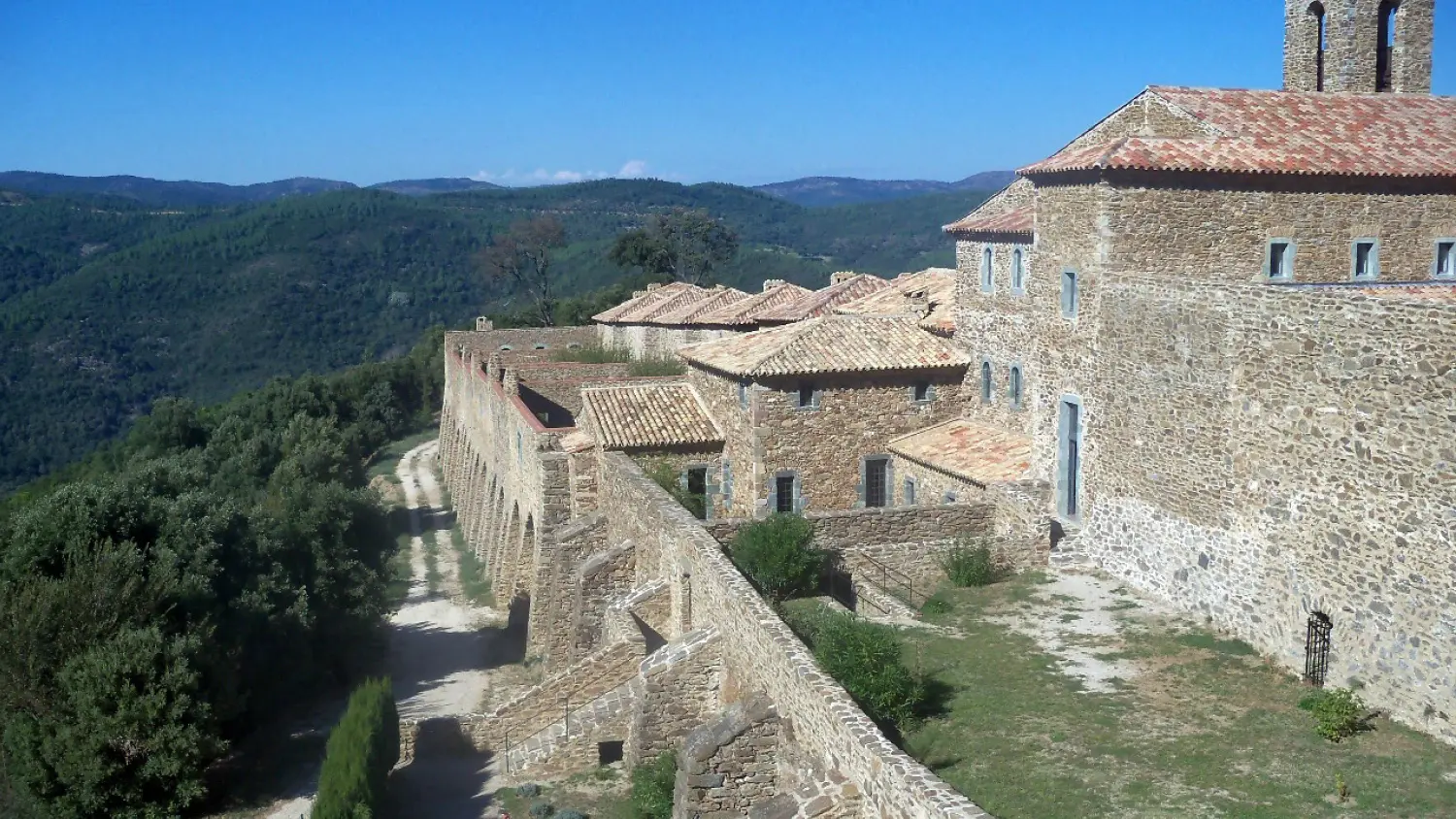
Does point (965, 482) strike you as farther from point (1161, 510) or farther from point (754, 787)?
point (754, 787)

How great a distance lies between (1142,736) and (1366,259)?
9916 mm

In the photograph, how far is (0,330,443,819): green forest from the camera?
16.5 meters

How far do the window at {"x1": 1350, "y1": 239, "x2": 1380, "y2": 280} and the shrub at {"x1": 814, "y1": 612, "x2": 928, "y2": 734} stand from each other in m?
10.1

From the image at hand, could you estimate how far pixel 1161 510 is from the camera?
15172 millimetres

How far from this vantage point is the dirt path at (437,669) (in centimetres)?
1612

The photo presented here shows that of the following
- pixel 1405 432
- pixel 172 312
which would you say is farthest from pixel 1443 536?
pixel 172 312

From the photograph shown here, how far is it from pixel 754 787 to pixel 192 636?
32.0 ft

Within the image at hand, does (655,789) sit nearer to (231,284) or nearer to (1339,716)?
(1339,716)

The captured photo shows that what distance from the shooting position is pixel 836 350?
22031mm

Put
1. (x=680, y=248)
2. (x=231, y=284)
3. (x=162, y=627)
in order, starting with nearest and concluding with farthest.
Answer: (x=162, y=627)
(x=680, y=248)
(x=231, y=284)

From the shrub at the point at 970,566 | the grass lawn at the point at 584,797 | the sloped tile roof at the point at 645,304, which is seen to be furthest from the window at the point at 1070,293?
the sloped tile roof at the point at 645,304

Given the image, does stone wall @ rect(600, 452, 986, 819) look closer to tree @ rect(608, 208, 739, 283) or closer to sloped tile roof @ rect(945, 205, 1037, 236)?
sloped tile roof @ rect(945, 205, 1037, 236)

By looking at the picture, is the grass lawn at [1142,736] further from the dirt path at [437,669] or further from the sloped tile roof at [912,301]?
the sloped tile roof at [912,301]

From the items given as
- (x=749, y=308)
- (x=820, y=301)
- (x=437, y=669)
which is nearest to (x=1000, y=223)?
(x=820, y=301)
